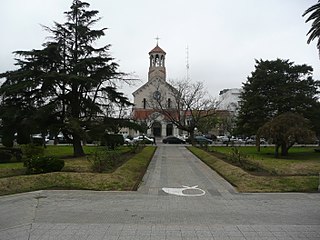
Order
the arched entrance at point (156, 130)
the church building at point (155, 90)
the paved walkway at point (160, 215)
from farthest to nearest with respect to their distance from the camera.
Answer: the arched entrance at point (156, 130) → the church building at point (155, 90) → the paved walkway at point (160, 215)

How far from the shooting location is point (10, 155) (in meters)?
23.3

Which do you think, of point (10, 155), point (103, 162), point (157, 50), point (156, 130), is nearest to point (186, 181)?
point (103, 162)

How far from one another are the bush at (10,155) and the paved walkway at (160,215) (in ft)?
43.0

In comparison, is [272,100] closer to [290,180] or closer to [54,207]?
[290,180]

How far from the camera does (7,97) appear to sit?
991 inches

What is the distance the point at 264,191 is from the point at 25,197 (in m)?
8.37

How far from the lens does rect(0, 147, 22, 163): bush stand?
74.5ft

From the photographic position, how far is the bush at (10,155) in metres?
22.7

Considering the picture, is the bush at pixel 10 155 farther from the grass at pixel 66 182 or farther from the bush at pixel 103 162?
the grass at pixel 66 182

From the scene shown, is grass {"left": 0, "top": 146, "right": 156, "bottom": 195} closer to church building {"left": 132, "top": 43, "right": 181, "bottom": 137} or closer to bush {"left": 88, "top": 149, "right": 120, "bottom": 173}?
bush {"left": 88, "top": 149, "right": 120, "bottom": 173}

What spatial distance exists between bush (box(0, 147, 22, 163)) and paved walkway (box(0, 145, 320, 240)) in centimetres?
1310

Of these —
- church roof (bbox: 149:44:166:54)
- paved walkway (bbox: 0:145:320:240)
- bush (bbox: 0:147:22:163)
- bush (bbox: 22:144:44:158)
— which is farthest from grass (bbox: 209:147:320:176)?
church roof (bbox: 149:44:166:54)

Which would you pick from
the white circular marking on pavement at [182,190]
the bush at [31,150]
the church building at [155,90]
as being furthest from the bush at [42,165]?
the church building at [155,90]

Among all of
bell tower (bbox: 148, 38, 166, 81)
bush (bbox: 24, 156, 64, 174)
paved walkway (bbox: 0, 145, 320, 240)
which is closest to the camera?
paved walkway (bbox: 0, 145, 320, 240)
